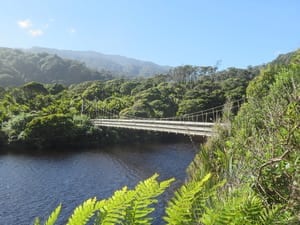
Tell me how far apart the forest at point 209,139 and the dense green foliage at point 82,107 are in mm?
111

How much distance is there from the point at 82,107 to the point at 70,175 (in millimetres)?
26220

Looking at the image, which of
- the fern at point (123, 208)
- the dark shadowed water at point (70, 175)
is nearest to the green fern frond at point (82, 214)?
the fern at point (123, 208)

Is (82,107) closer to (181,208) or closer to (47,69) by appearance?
(181,208)

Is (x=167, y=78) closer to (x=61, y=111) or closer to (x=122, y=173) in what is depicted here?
(x=61, y=111)

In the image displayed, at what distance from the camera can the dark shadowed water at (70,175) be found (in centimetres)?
1577

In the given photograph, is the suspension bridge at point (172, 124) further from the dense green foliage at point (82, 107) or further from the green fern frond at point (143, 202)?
the green fern frond at point (143, 202)

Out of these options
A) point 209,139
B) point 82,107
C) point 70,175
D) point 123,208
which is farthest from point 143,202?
point 82,107

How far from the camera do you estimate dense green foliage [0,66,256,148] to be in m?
36.4

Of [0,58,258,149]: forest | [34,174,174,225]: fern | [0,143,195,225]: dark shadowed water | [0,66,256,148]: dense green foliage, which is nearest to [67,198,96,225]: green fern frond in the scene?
[34,174,174,225]: fern

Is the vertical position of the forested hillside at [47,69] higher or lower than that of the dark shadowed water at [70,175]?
higher

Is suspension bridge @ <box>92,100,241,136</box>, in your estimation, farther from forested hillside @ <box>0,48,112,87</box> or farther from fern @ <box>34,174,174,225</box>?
forested hillside @ <box>0,48,112,87</box>

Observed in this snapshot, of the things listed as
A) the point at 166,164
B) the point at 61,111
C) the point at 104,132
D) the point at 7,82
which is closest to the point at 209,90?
the point at 104,132

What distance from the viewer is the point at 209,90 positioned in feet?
166

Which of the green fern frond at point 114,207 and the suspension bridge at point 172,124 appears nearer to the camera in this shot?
the green fern frond at point 114,207
